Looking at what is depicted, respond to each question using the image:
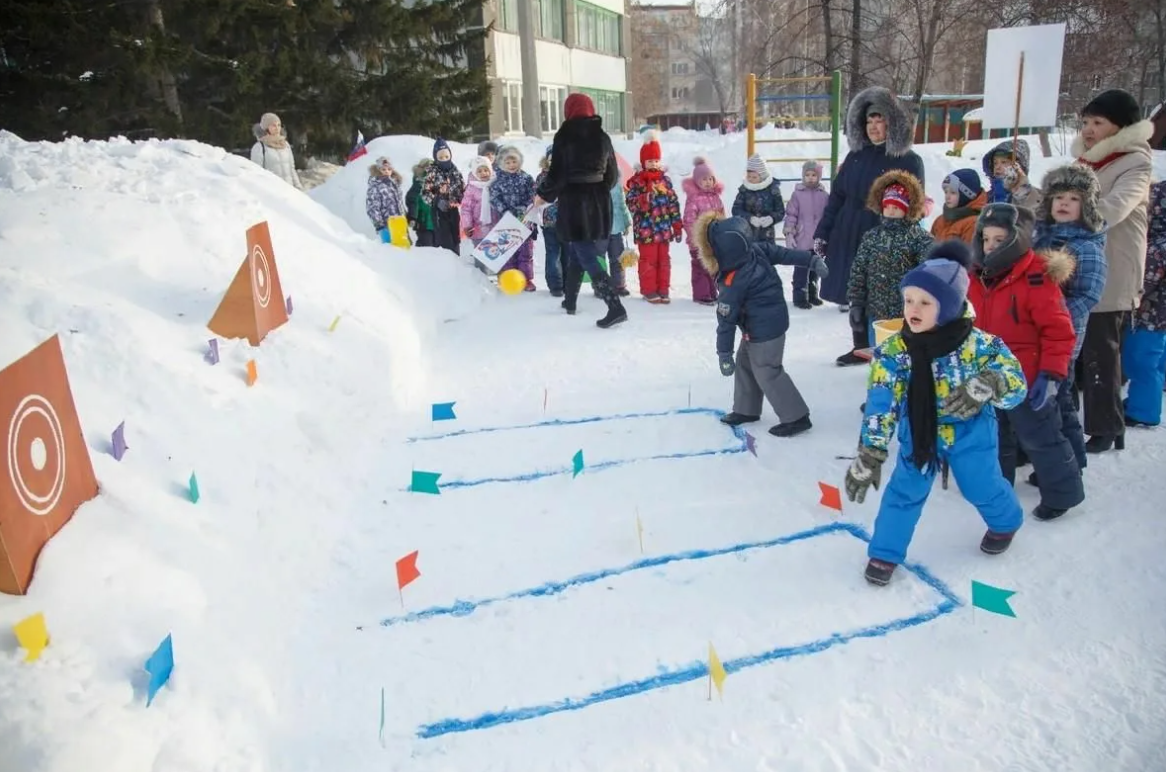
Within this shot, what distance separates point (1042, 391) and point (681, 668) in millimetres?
2174

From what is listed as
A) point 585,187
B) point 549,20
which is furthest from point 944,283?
point 549,20

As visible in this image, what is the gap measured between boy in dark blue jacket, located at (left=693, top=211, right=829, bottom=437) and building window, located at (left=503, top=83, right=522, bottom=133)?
27.6 meters

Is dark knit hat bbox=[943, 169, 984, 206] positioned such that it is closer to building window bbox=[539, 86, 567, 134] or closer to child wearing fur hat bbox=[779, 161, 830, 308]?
child wearing fur hat bbox=[779, 161, 830, 308]

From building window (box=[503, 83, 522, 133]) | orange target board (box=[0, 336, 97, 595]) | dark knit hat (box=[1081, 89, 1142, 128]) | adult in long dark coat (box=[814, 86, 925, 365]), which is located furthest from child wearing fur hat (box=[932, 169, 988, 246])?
building window (box=[503, 83, 522, 133])

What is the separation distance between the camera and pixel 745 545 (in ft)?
12.8

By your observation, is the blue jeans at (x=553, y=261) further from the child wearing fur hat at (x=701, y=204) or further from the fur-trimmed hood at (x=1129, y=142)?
the fur-trimmed hood at (x=1129, y=142)

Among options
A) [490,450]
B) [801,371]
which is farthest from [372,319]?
[801,371]

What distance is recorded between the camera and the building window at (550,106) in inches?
1331

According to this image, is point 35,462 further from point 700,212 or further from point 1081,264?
point 700,212

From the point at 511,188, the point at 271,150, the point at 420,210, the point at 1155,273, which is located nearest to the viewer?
the point at 1155,273

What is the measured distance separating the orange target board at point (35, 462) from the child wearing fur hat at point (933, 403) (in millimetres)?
3019

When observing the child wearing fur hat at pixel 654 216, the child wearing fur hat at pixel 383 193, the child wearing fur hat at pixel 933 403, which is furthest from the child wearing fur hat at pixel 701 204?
the child wearing fur hat at pixel 933 403

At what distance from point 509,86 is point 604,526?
29998mm

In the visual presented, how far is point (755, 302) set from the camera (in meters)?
5.05
